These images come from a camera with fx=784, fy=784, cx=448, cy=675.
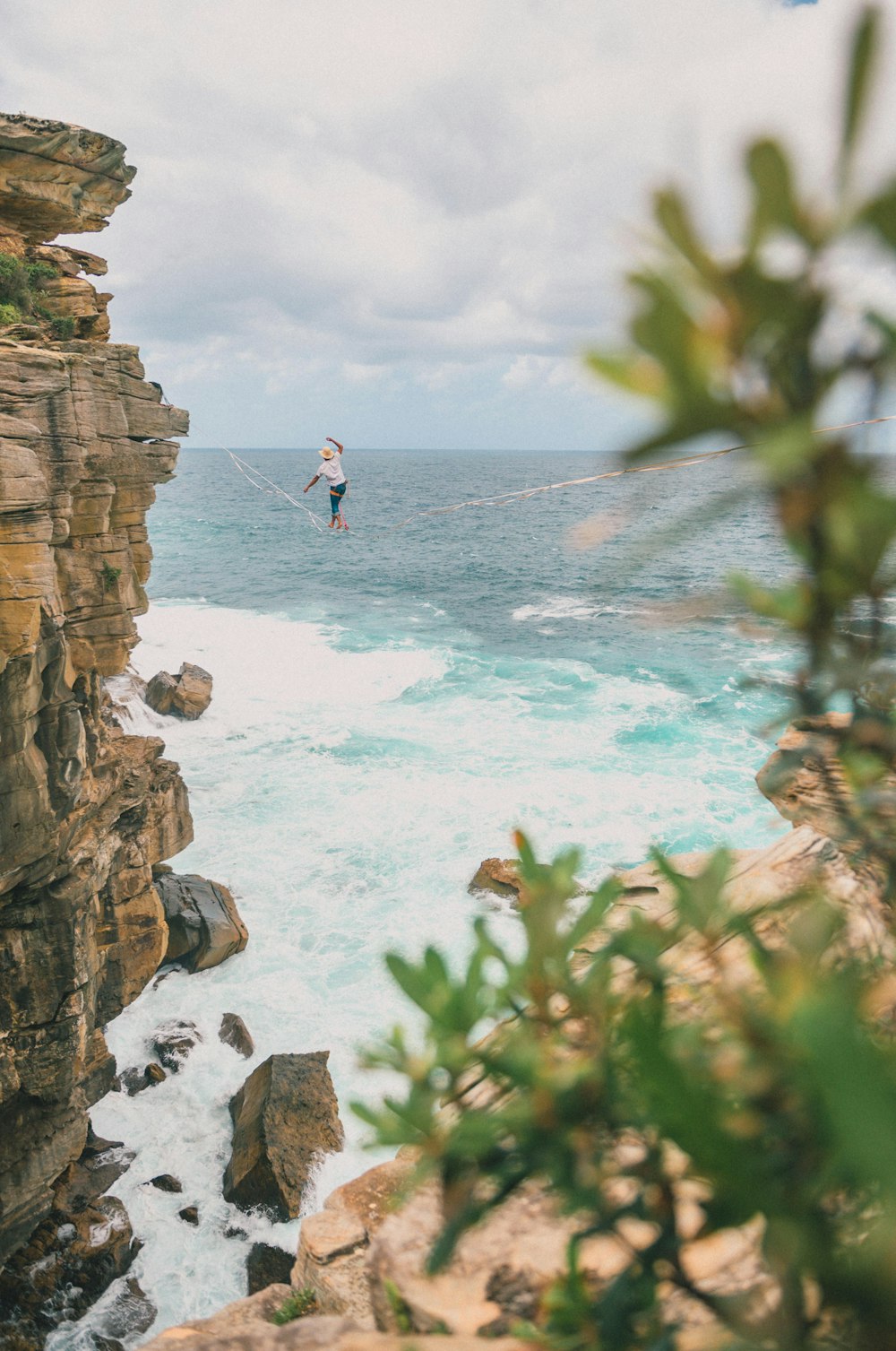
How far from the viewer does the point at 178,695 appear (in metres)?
30.9

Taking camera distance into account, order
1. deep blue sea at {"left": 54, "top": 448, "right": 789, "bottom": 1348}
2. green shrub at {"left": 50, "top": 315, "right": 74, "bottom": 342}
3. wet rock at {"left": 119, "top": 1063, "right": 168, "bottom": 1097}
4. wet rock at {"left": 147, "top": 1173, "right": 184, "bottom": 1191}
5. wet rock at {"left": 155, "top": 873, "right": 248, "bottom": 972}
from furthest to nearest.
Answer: wet rock at {"left": 155, "top": 873, "right": 248, "bottom": 972}, wet rock at {"left": 119, "top": 1063, "right": 168, "bottom": 1097}, wet rock at {"left": 147, "top": 1173, "right": 184, "bottom": 1191}, deep blue sea at {"left": 54, "top": 448, "right": 789, "bottom": 1348}, green shrub at {"left": 50, "top": 315, "right": 74, "bottom": 342}

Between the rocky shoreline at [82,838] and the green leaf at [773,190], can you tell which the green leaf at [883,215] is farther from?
the rocky shoreline at [82,838]

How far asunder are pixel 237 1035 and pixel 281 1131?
3100 millimetres

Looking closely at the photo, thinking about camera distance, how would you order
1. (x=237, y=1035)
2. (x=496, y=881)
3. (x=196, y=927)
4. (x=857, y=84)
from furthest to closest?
(x=496, y=881)
(x=196, y=927)
(x=237, y=1035)
(x=857, y=84)

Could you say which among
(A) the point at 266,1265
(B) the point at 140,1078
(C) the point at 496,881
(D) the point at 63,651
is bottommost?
(A) the point at 266,1265

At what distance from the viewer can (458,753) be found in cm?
2838

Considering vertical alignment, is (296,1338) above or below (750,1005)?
below

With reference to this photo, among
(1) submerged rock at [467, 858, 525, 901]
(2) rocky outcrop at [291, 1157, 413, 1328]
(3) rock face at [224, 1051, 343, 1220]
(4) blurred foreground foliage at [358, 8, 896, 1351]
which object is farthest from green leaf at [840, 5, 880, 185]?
(1) submerged rock at [467, 858, 525, 901]

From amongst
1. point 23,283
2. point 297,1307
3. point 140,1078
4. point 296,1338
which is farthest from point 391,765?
point 296,1338

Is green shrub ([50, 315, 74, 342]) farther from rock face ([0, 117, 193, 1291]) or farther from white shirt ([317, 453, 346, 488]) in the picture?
white shirt ([317, 453, 346, 488])

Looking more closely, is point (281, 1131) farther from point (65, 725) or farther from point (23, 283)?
point (23, 283)

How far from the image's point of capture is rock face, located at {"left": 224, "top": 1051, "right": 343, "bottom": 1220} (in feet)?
45.7

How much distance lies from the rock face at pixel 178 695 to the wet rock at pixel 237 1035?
15737mm

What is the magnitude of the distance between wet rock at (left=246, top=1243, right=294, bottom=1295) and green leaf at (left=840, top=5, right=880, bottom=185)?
624 inches
